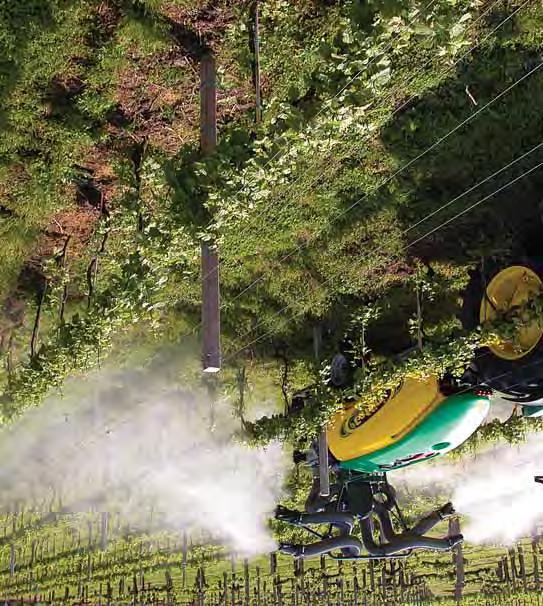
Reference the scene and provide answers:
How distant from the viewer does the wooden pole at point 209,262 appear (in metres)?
4.41

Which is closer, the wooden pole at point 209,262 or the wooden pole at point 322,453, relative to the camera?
the wooden pole at point 209,262

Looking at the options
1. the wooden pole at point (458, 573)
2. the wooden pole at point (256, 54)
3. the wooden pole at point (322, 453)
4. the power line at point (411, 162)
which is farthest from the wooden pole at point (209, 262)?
the wooden pole at point (458, 573)

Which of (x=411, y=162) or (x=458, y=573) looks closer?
(x=411, y=162)

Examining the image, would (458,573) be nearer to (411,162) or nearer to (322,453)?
(322,453)

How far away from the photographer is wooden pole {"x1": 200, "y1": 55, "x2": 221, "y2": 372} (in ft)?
14.5

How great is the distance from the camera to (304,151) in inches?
165

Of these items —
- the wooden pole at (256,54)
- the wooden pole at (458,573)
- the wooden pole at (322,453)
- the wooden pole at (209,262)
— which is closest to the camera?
the wooden pole at (256,54)

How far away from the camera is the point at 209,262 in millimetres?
4824

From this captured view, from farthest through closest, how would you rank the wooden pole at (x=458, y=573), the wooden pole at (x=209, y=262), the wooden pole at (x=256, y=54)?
the wooden pole at (x=458, y=573) → the wooden pole at (x=209, y=262) → the wooden pole at (x=256, y=54)

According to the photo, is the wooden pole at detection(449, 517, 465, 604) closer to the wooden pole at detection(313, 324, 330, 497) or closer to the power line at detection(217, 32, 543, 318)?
the wooden pole at detection(313, 324, 330, 497)

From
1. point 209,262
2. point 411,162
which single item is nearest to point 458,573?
point 411,162

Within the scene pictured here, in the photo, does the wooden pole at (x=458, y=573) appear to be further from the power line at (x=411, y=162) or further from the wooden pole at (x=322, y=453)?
the power line at (x=411, y=162)

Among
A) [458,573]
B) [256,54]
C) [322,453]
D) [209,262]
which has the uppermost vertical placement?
[256,54]

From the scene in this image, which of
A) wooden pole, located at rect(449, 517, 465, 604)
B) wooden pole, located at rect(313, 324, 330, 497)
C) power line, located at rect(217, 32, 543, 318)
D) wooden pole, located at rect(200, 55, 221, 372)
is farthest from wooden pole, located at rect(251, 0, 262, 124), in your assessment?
wooden pole, located at rect(449, 517, 465, 604)
